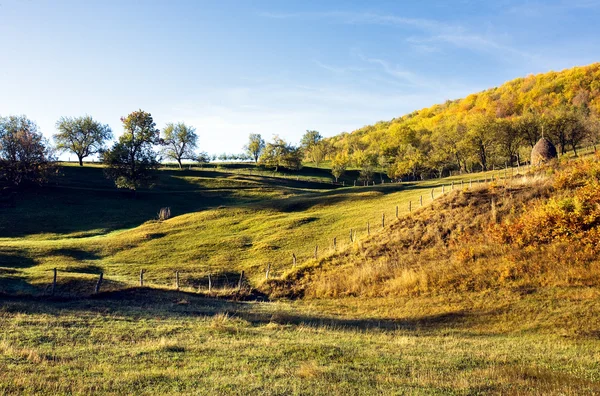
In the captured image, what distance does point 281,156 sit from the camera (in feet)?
380

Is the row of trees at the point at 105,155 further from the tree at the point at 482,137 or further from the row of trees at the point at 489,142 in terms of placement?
the tree at the point at 482,137

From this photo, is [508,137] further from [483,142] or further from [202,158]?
[202,158]

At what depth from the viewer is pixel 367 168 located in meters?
116

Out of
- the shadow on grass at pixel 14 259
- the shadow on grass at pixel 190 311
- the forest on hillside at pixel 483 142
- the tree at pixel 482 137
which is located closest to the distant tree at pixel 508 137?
the forest on hillside at pixel 483 142

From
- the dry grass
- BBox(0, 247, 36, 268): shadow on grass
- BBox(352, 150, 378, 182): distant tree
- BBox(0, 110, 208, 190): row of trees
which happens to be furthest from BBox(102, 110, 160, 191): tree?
BBox(352, 150, 378, 182): distant tree

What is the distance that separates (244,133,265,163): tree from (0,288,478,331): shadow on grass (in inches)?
5140

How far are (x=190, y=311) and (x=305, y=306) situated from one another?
7565 mm

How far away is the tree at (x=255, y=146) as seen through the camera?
6063 inches

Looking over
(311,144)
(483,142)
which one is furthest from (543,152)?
(311,144)

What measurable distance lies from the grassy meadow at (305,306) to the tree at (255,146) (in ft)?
321

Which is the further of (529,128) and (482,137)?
(482,137)

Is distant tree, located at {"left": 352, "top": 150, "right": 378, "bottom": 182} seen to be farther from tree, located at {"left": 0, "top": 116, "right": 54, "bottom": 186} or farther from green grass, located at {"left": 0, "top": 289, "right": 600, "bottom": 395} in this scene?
green grass, located at {"left": 0, "top": 289, "right": 600, "bottom": 395}

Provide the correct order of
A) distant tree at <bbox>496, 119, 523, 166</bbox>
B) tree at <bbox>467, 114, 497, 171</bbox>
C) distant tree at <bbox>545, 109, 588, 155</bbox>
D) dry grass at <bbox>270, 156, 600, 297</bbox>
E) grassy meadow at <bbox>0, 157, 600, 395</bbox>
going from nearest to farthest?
grassy meadow at <bbox>0, 157, 600, 395</bbox>, dry grass at <bbox>270, 156, 600, 297</bbox>, distant tree at <bbox>545, 109, 588, 155</bbox>, distant tree at <bbox>496, 119, 523, 166</bbox>, tree at <bbox>467, 114, 497, 171</bbox>

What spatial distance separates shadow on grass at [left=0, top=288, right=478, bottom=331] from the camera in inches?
799
